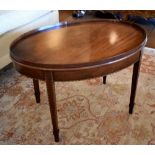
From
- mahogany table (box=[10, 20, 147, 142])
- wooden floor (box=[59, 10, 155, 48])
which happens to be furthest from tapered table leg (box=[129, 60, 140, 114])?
wooden floor (box=[59, 10, 155, 48])

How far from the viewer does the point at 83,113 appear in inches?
63.0

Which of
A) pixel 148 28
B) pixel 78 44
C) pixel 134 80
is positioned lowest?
pixel 148 28

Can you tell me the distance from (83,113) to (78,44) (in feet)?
1.75

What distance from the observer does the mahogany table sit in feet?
3.62

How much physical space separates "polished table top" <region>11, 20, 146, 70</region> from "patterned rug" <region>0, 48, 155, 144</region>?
21.0 inches

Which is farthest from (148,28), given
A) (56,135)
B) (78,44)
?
(56,135)

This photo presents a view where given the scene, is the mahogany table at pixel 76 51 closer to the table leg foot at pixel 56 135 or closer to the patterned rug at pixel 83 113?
the table leg foot at pixel 56 135

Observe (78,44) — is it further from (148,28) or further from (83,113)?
(148,28)

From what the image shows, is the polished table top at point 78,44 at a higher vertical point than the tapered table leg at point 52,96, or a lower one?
higher

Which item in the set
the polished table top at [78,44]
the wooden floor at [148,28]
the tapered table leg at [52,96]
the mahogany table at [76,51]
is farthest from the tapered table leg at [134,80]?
the wooden floor at [148,28]

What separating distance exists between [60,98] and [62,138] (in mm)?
415

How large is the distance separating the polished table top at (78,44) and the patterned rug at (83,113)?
53 cm

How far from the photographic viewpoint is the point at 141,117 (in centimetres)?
155

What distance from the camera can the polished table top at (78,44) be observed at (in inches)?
44.7
